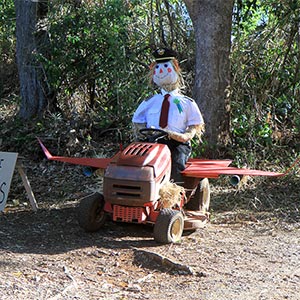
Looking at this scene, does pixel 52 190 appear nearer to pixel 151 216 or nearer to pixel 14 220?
pixel 14 220

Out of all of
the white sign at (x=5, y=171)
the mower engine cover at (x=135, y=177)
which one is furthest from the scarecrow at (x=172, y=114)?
the white sign at (x=5, y=171)

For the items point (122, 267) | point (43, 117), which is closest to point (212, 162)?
point (122, 267)

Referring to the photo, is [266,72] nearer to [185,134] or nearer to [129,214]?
[185,134]

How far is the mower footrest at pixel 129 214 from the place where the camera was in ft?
18.7

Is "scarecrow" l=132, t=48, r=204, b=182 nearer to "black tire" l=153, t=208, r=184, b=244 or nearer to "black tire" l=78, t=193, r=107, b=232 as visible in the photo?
"black tire" l=153, t=208, r=184, b=244

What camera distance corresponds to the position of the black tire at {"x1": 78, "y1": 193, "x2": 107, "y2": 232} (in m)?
6.00

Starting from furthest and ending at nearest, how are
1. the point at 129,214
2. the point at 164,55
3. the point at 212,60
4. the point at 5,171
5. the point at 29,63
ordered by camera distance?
the point at 29,63 < the point at 212,60 < the point at 5,171 < the point at 164,55 < the point at 129,214

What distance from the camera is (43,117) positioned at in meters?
9.33

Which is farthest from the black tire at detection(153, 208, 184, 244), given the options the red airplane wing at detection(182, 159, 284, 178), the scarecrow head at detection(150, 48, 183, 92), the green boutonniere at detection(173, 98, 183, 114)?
the scarecrow head at detection(150, 48, 183, 92)

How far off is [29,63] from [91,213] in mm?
3976

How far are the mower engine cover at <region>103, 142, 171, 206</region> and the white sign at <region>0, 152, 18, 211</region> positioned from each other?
1.54 metres

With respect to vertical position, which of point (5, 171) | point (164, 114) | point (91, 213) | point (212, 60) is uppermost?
point (212, 60)

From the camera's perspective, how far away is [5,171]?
6844mm

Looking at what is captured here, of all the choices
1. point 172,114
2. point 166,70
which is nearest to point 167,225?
point 172,114
